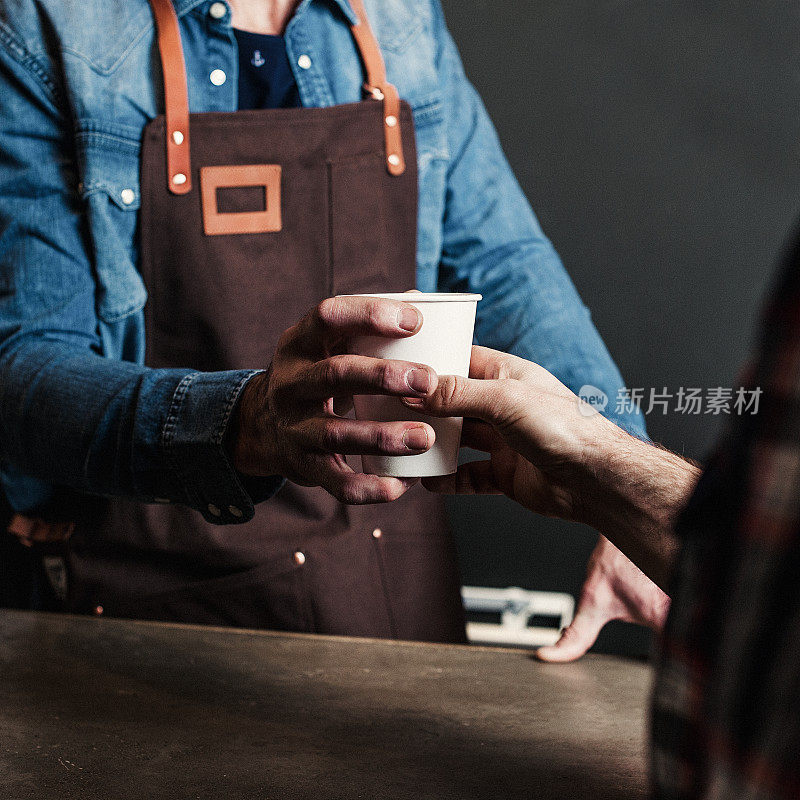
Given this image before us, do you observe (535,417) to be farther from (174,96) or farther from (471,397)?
(174,96)

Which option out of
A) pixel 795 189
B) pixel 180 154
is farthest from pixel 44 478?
pixel 795 189

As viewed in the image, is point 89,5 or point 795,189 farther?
point 795,189

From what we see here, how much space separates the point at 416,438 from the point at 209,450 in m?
0.27

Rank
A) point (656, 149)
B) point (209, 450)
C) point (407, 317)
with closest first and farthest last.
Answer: point (407, 317)
point (209, 450)
point (656, 149)

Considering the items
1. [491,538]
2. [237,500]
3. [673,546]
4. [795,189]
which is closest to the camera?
[673,546]

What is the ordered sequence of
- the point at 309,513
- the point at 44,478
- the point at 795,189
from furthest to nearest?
the point at 795,189 → the point at 309,513 → the point at 44,478

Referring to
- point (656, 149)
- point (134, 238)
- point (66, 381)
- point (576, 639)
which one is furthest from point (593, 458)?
point (656, 149)

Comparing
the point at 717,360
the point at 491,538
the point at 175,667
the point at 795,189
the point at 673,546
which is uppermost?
the point at 795,189

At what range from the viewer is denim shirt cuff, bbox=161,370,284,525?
83cm

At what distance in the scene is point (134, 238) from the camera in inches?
43.8

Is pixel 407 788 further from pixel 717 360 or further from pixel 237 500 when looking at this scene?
pixel 717 360

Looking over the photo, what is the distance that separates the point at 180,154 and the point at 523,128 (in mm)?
929

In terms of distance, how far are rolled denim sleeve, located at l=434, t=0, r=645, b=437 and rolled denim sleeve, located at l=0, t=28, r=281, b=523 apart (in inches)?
18.5

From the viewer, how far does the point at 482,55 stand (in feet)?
5.96
